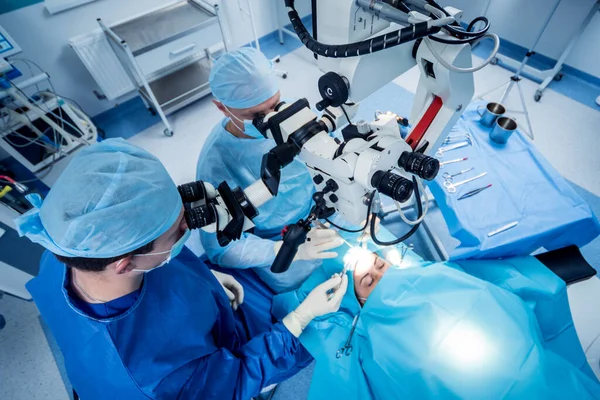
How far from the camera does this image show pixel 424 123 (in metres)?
0.88

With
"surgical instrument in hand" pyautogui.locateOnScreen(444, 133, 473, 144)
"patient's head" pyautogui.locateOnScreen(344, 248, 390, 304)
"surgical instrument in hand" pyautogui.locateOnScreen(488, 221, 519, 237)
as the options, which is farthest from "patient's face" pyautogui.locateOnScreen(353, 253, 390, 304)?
"surgical instrument in hand" pyautogui.locateOnScreen(444, 133, 473, 144)

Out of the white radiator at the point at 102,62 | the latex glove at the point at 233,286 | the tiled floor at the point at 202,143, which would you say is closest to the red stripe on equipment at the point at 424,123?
the latex glove at the point at 233,286

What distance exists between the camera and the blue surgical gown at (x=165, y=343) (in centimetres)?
Answer: 80

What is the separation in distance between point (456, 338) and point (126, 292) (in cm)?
106

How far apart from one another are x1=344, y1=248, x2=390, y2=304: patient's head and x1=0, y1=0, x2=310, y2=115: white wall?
8.95 feet

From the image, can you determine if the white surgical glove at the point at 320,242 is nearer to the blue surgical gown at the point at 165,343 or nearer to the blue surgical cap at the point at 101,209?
the blue surgical gown at the point at 165,343

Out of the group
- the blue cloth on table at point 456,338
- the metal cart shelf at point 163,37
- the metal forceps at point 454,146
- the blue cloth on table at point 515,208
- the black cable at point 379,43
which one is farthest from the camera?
the metal cart shelf at point 163,37

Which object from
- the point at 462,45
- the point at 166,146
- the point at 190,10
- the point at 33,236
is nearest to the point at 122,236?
the point at 33,236

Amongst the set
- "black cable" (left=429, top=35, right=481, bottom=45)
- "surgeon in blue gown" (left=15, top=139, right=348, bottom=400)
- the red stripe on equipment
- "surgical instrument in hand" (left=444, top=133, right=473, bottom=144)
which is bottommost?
"surgical instrument in hand" (left=444, top=133, right=473, bottom=144)

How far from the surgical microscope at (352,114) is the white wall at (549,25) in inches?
120

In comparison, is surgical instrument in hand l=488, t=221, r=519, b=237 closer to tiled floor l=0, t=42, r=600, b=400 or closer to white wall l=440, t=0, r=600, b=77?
tiled floor l=0, t=42, r=600, b=400

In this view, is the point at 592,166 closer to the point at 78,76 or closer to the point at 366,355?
the point at 366,355

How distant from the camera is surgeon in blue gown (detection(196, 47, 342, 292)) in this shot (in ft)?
4.16

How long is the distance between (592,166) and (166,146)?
3433mm
